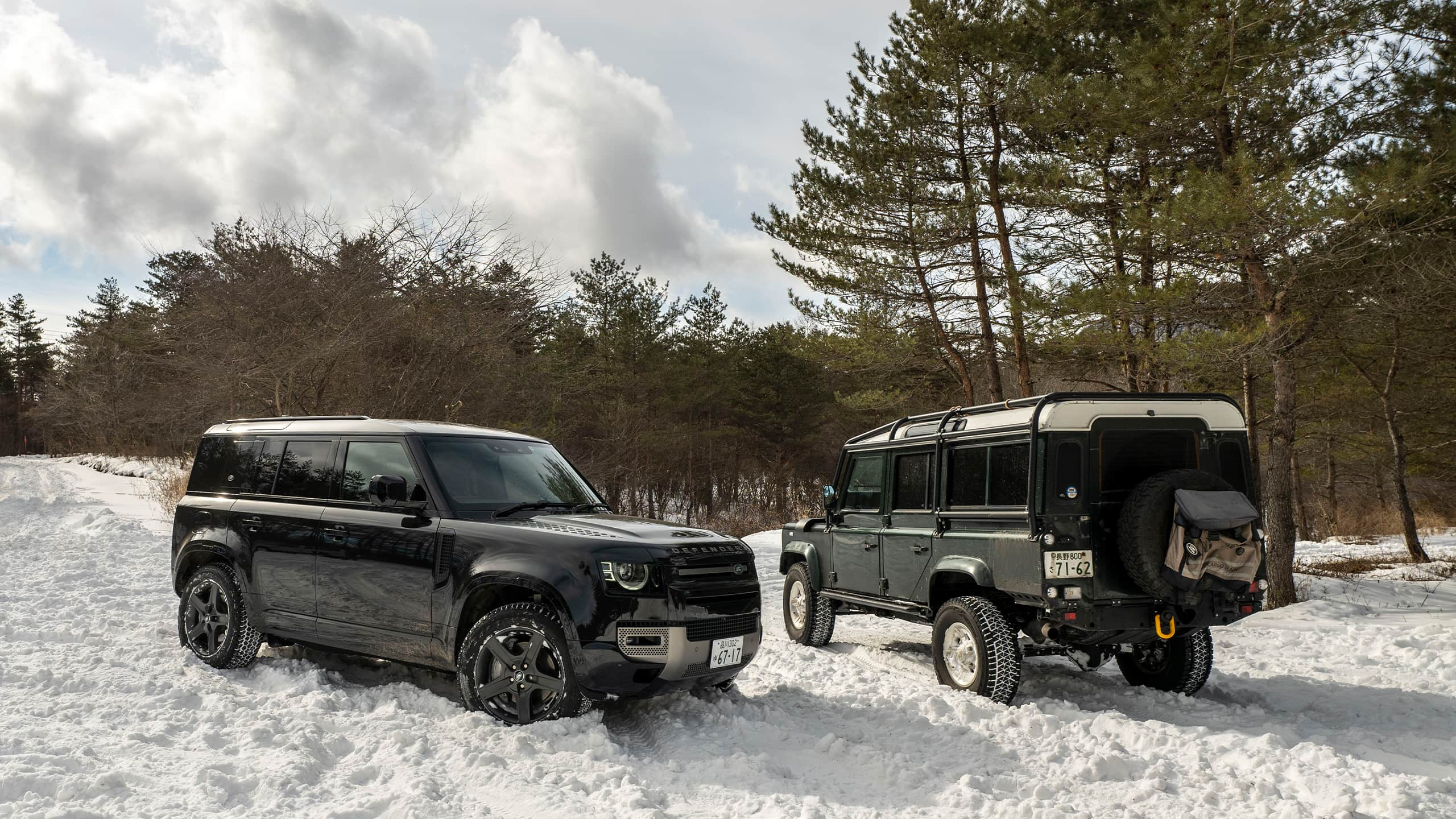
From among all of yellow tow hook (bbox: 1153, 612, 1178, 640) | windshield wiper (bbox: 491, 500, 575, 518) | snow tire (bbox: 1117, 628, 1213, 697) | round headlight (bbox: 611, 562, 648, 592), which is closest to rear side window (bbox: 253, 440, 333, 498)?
windshield wiper (bbox: 491, 500, 575, 518)

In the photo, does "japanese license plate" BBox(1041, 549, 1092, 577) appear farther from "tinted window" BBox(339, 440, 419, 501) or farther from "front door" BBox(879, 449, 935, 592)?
"tinted window" BBox(339, 440, 419, 501)

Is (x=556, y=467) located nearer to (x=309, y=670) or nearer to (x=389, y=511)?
(x=389, y=511)

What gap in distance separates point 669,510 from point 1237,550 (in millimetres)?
39820

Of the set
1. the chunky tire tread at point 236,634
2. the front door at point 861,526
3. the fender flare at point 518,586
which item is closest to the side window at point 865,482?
the front door at point 861,526

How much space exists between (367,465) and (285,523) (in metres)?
0.86

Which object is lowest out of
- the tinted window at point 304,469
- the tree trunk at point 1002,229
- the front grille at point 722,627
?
the front grille at point 722,627

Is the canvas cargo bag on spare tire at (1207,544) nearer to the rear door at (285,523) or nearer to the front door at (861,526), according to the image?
the front door at (861,526)

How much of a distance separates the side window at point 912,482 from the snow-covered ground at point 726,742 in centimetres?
148

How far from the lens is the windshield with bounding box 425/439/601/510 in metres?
6.23

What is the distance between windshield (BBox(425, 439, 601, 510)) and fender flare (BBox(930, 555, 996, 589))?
2.87 meters

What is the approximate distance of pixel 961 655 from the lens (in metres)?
7.27

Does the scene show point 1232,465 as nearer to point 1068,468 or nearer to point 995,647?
point 1068,468

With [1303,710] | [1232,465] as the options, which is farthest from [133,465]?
[1303,710]

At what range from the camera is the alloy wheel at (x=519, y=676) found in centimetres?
537
